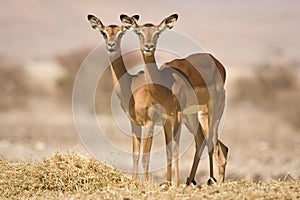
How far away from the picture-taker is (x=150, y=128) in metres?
13.4

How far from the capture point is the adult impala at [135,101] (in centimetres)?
1338

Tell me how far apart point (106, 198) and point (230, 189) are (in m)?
1.77

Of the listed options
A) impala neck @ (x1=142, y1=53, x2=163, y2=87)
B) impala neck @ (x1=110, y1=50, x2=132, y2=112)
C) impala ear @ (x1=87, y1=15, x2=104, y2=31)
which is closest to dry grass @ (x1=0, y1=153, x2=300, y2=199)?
impala neck @ (x1=110, y1=50, x2=132, y2=112)

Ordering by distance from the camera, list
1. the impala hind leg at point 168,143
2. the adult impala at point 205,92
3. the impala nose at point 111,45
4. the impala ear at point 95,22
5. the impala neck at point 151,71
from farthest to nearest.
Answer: the adult impala at point 205,92, the impala ear at point 95,22, the impala nose at point 111,45, the impala hind leg at point 168,143, the impala neck at point 151,71

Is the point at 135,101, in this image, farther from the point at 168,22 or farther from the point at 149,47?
the point at 168,22

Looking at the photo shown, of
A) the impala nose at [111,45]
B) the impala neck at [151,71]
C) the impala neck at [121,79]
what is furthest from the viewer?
the impala neck at [121,79]

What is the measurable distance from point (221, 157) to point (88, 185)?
3.19m

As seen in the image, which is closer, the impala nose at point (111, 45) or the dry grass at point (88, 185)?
the dry grass at point (88, 185)

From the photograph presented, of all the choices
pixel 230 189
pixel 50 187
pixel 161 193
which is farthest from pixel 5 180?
pixel 230 189

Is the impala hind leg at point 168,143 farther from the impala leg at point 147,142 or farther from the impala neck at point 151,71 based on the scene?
the impala neck at point 151,71

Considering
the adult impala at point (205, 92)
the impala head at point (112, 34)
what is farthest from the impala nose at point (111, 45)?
the adult impala at point (205, 92)

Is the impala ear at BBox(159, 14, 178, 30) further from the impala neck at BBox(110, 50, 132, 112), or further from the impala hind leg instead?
the impala hind leg

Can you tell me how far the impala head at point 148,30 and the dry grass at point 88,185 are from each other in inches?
87.9

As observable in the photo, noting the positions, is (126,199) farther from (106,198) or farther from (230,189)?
(230,189)
